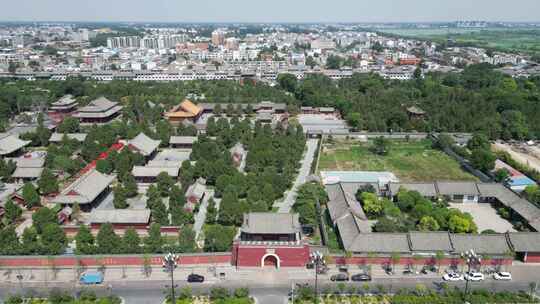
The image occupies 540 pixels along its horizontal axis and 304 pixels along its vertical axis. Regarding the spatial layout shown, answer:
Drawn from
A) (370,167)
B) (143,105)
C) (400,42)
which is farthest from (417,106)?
(400,42)

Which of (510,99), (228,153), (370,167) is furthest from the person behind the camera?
(510,99)

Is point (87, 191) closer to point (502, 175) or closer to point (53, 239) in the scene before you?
point (53, 239)

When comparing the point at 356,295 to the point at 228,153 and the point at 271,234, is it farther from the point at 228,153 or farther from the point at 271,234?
the point at 228,153

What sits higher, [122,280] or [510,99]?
[510,99]

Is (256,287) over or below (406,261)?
below

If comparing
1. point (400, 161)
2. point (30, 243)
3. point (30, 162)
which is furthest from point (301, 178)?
point (30, 162)

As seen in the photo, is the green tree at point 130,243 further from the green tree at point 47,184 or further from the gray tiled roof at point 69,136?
the gray tiled roof at point 69,136

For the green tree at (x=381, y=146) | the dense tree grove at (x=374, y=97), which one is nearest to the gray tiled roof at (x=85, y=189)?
the dense tree grove at (x=374, y=97)
